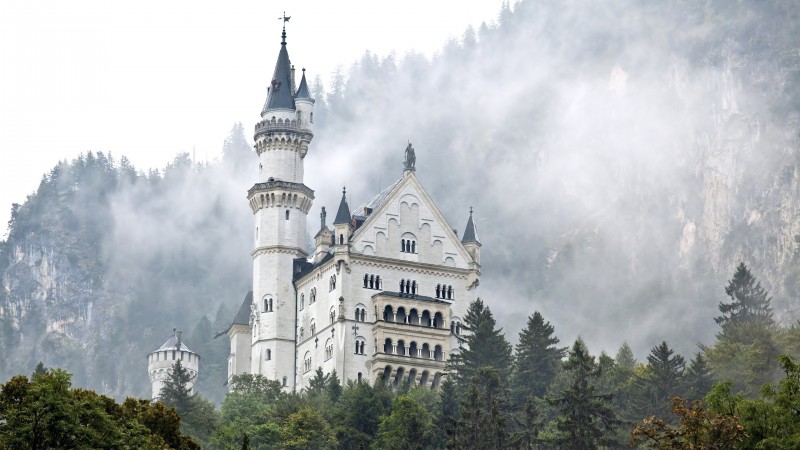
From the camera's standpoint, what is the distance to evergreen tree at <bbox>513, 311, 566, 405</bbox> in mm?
114875

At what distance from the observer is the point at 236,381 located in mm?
133125

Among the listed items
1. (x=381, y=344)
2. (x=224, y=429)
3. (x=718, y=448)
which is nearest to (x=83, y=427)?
(x=718, y=448)

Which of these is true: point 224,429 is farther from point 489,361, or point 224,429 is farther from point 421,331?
point 421,331

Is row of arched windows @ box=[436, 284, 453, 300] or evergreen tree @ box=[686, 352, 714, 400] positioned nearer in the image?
evergreen tree @ box=[686, 352, 714, 400]

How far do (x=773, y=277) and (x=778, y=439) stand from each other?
448 feet

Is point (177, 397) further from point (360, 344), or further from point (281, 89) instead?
point (281, 89)

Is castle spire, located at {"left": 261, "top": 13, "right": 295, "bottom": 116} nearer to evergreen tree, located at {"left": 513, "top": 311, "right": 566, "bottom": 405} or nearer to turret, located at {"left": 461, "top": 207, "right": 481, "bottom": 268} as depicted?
turret, located at {"left": 461, "top": 207, "right": 481, "bottom": 268}

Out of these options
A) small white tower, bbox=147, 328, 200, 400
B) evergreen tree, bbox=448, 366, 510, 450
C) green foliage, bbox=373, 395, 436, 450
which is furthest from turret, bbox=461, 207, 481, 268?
evergreen tree, bbox=448, 366, 510, 450

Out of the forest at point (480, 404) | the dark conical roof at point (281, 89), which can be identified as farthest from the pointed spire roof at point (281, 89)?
the forest at point (480, 404)

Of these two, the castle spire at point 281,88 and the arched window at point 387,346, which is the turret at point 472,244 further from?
the castle spire at point 281,88

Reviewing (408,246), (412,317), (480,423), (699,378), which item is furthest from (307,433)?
(408,246)

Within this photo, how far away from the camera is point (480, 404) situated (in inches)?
3868

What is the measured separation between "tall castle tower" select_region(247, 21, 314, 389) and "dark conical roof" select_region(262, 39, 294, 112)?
8 cm

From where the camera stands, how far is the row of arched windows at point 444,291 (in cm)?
13262
